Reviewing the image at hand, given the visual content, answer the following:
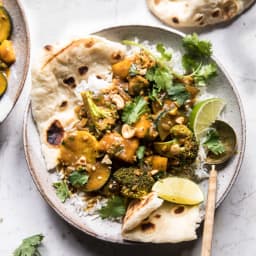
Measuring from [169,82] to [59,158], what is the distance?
72 centimetres

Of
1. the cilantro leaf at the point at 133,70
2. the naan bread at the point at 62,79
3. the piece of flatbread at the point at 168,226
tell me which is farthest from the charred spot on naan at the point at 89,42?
the piece of flatbread at the point at 168,226

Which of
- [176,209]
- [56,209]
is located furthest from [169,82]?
[56,209]

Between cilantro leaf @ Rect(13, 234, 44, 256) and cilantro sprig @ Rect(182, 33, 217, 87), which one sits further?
cilantro leaf @ Rect(13, 234, 44, 256)

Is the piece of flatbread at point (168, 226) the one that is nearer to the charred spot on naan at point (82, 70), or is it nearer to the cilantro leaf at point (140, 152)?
the cilantro leaf at point (140, 152)

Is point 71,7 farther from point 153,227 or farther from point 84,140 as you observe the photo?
point 153,227

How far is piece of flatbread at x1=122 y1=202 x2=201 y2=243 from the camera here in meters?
3.44

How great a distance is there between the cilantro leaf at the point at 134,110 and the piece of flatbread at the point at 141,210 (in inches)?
16.1

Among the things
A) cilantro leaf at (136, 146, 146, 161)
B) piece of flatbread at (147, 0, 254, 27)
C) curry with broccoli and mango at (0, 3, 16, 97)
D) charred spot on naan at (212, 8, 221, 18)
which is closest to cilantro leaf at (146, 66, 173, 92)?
cilantro leaf at (136, 146, 146, 161)

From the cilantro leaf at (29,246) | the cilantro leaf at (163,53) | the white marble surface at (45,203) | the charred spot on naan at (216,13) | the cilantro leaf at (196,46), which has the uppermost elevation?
the charred spot on naan at (216,13)

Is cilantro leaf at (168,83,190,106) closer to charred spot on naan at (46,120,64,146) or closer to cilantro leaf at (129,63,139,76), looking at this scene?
cilantro leaf at (129,63,139,76)

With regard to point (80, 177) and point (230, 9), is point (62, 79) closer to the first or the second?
point (80, 177)

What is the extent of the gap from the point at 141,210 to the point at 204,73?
0.83 metres

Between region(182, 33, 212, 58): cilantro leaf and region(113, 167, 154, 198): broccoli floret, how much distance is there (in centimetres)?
72

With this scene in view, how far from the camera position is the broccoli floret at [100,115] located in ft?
11.6
